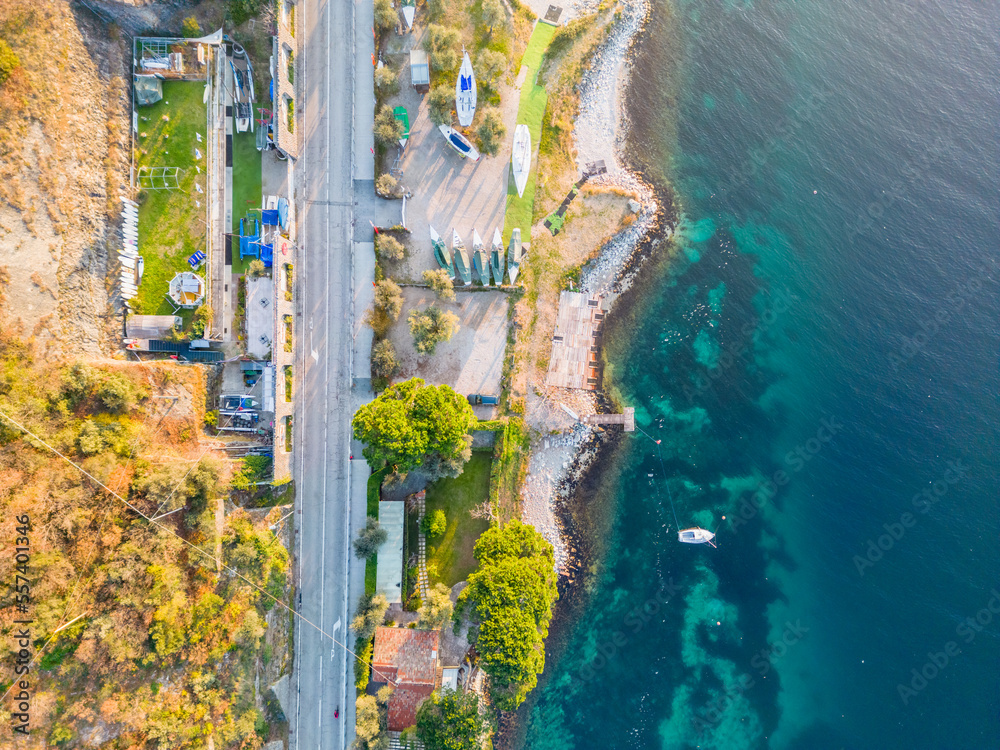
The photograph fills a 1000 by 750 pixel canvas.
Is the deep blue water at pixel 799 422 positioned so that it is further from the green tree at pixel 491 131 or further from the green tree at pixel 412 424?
the green tree at pixel 412 424

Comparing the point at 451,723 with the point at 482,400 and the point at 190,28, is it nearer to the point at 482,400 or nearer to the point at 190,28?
the point at 482,400

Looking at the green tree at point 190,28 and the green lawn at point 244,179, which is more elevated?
the green tree at point 190,28

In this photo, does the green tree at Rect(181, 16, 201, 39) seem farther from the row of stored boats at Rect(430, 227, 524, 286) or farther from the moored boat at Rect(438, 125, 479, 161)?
the row of stored boats at Rect(430, 227, 524, 286)

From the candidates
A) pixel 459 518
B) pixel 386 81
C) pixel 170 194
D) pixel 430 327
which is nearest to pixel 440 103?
pixel 386 81

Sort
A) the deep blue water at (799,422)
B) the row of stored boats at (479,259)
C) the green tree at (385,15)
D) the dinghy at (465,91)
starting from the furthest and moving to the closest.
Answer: the deep blue water at (799,422)
the row of stored boats at (479,259)
the dinghy at (465,91)
the green tree at (385,15)

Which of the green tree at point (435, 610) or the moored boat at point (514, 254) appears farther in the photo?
the moored boat at point (514, 254)

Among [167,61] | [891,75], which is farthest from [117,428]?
[891,75]

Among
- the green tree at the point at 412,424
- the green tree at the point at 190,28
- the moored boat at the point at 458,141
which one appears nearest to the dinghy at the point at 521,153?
the moored boat at the point at 458,141
